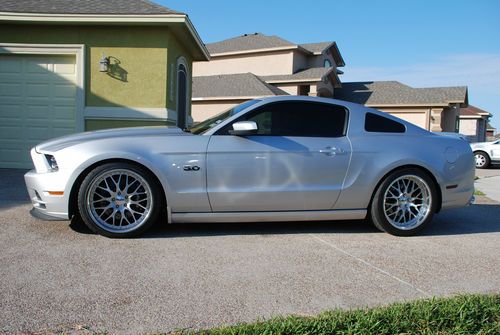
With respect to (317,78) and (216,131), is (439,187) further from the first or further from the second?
(317,78)

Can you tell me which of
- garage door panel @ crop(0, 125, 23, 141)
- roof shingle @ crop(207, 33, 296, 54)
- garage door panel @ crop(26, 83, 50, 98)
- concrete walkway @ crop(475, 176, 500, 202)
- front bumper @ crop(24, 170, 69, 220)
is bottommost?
concrete walkway @ crop(475, 176, 500, 202)

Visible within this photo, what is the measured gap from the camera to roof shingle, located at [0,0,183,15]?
30.5 ft

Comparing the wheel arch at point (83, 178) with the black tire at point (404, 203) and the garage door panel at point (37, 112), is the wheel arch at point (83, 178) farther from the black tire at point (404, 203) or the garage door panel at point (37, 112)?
the garage door panel at point (37, 112)

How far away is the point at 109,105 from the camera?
9641mm

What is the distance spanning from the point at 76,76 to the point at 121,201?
19.9 feet

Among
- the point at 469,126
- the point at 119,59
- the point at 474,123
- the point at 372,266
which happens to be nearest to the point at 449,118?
the point at 469,126

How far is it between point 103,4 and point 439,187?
8.29 m

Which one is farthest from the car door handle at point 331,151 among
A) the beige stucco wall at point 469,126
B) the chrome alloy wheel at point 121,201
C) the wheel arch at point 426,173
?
the beige stucco wall at point 469,126

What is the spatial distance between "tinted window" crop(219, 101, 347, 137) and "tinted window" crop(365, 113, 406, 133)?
285 mm

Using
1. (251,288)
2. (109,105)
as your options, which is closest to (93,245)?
(251,288)

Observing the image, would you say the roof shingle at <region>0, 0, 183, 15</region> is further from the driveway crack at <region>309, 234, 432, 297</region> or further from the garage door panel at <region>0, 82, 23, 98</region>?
the driveway crack at <region>309, 234, 432, 297</region>

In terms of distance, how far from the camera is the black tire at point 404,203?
493cm

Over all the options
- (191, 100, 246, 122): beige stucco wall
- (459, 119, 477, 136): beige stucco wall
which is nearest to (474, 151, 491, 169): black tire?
(191, 100, 246, 122): beige stucco wall

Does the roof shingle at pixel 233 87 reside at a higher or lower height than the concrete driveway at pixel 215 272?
higher
